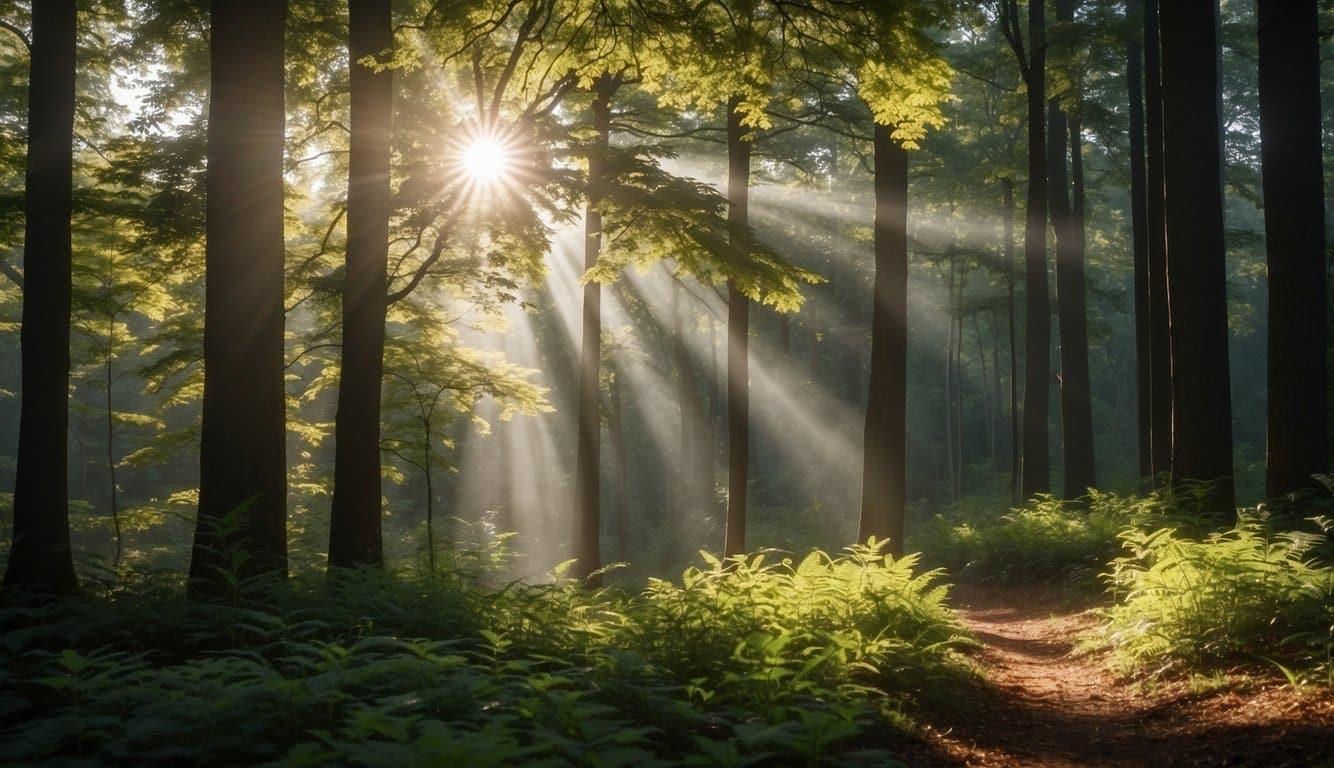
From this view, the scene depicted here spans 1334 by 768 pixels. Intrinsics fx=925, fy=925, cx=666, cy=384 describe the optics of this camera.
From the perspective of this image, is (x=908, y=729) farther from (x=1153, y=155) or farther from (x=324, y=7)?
(x=1153, y=155)

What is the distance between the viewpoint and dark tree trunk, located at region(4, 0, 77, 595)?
373 inches

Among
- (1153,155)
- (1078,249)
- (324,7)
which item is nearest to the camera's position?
(324,7)

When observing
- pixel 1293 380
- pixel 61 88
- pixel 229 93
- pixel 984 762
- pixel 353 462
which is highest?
pixel 61 88

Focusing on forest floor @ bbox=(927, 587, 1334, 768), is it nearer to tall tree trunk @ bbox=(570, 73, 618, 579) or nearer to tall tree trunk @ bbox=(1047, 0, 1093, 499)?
tall tree trunk @ bbox=(570, 73, 618, 579)

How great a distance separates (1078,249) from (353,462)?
17.2m

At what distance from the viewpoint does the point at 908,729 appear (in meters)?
5.74

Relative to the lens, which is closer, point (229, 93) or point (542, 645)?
point (542, 645)

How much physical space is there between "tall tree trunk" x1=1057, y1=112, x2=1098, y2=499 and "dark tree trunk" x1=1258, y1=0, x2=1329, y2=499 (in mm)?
9974

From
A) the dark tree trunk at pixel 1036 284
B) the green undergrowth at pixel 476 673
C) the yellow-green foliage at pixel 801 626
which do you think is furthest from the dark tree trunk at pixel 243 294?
the dark tree trunk at pixel 1036 284

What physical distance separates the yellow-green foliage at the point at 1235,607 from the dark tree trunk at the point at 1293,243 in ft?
6.35

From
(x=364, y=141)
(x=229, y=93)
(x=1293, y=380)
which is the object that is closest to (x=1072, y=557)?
(x=1293, y=380)

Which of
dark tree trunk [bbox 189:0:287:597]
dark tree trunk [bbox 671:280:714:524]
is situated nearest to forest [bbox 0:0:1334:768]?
dark tree trunk [bbox 189:0:287:597]

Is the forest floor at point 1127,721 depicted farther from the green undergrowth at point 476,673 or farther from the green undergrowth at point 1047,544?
Result: the green undergrowth at point 1047,544

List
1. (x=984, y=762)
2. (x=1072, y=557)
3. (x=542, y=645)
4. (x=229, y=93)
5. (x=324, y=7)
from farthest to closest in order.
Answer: (x=1072, y=557), (x=324, y=7), (x=229, y=93), (x=542, y=645), (x=984, y=762)
